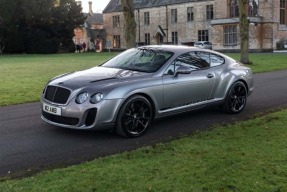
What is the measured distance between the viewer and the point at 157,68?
739 centimetres

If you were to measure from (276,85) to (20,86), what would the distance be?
29.6 feet

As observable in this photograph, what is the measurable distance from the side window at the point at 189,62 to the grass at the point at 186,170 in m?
1.64

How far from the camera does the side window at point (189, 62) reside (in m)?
7.53

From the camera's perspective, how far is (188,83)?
766 centimetres

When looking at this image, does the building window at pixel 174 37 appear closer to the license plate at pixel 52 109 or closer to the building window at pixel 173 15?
the building window at pixel 173 15

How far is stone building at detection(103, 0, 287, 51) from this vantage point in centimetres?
5200

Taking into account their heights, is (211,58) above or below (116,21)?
below

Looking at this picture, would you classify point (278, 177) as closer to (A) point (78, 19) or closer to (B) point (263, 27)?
(B) point (263, 27)

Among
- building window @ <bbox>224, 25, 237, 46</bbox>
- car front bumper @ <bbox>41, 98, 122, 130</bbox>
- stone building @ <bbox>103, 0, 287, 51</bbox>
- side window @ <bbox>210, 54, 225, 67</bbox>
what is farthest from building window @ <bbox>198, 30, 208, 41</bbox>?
car front bumper @ <bbox>41, 98, 122, 130</bbox>

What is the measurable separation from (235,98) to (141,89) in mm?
2872

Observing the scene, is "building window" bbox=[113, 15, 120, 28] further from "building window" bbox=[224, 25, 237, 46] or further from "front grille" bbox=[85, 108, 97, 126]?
"front grille" bbox=[85, 108, 97, 126]

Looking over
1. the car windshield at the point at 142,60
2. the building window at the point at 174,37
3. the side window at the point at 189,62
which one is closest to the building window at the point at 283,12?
the building window at the point at 174,37

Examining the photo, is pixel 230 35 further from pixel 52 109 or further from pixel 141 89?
pixel 52 109

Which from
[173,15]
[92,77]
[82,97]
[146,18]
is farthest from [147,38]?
[82,97]
